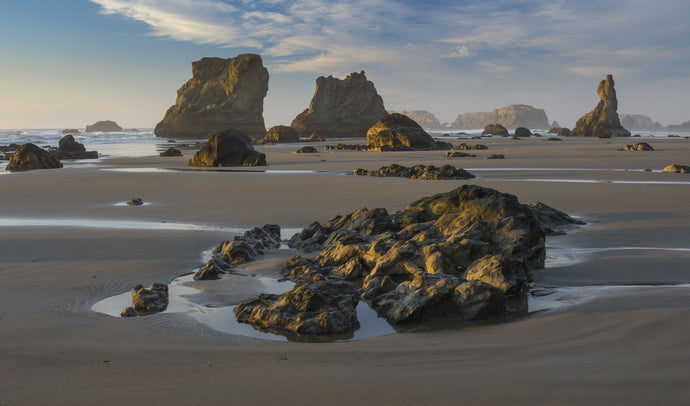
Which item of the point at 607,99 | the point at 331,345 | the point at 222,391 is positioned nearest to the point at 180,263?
the point at 331,345

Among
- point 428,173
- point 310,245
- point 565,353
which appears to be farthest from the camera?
point 428,173

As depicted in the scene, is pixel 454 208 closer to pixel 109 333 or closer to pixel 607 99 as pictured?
pixel 109 333

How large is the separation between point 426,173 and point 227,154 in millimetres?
9168

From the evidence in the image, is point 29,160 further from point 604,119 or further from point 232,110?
point 604,119

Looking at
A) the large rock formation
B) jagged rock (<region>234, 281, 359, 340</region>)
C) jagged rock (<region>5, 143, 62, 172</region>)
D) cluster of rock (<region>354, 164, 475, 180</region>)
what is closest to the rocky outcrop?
jagged rock (<region>5, 143, 62, 172</region>)

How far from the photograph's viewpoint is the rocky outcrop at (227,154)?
65.5 ft

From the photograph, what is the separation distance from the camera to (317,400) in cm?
237

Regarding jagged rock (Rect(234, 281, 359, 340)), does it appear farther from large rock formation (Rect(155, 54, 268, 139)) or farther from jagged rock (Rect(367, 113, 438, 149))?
large rock formation (Rect(155, 54, 268, 139))

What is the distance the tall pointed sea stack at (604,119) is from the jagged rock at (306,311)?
251ft

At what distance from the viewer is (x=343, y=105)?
308ft

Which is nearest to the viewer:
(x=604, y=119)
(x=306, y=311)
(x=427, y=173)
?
(x=306, y=311)

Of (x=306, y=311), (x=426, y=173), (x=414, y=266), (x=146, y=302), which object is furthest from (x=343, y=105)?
(x=306, y=311)

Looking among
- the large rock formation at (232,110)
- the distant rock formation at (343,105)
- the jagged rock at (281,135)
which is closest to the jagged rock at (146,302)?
the jagged rock at (281,135)

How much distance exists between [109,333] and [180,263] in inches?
76.1
